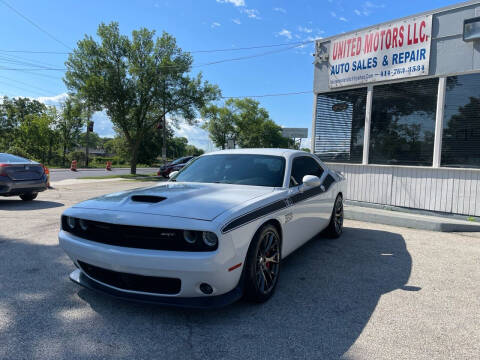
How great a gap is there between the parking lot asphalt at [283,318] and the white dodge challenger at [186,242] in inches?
9.5

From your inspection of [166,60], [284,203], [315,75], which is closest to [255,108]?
[166,60]

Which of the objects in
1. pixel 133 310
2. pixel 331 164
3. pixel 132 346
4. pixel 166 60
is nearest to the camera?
pixel 132 346

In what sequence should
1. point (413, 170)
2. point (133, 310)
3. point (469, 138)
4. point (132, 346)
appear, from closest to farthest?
point (132, 346) → point (133, 310) → point (469, 138) → point (413, 170)

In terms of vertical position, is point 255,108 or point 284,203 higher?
point 255,108

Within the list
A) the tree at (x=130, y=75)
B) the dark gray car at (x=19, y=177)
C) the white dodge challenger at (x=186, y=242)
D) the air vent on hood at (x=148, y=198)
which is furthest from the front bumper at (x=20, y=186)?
the tree at (x=130, y=75)

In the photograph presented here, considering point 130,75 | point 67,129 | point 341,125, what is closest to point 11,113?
point 67,129

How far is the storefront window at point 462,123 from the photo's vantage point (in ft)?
22.8

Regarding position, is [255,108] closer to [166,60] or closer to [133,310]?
[166,60]

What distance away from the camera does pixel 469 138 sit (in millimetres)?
6996

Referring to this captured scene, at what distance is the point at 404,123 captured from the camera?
8.05m

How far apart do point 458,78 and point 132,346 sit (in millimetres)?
8074

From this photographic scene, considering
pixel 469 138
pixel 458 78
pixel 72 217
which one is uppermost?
pixel 458 78

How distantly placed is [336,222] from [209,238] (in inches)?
141

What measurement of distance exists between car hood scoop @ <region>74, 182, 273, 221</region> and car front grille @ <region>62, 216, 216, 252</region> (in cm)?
15
